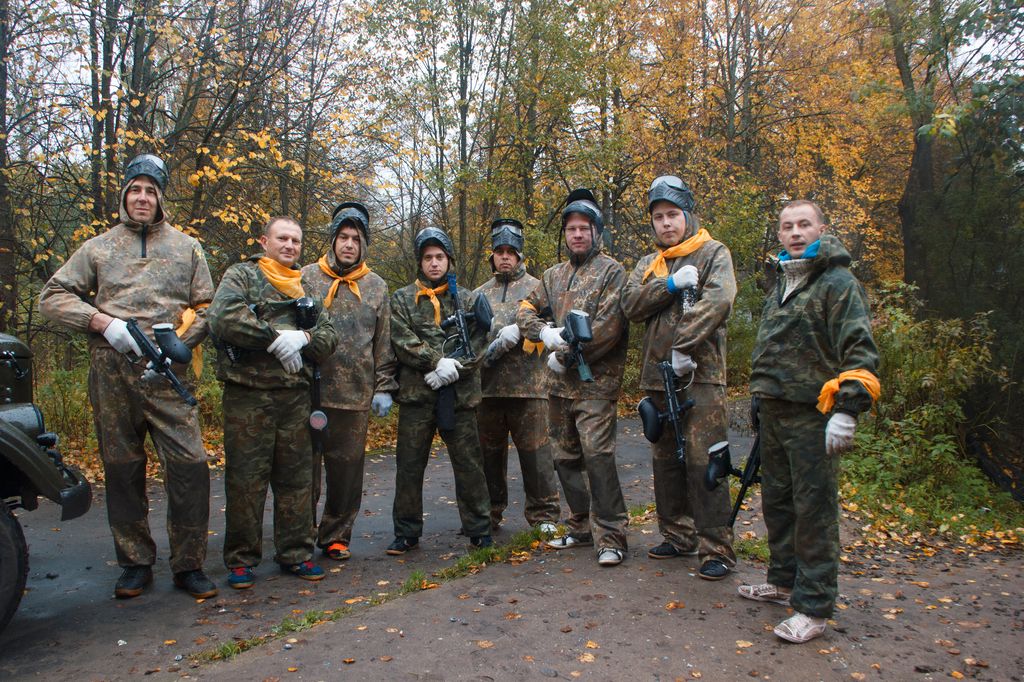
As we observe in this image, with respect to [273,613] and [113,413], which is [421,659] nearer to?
[273,613]

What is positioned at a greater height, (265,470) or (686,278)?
(686,278)

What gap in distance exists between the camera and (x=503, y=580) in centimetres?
475

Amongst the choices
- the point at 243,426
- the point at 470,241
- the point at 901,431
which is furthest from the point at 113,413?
the point at 470,241

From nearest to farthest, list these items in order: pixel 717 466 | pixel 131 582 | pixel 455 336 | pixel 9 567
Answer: pixel 9 567 < pixel 717 466 < pixel 131 582 < pixel 455 336

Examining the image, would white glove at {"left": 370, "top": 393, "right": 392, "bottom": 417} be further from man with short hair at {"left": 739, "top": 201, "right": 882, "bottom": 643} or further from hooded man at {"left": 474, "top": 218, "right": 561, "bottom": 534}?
man with short hair at {"left": 739, "top": 201, "right": 882, "bottom": 643}

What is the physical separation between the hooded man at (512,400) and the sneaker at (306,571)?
1559 millimetres

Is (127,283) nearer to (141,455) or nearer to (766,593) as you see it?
(141,455)

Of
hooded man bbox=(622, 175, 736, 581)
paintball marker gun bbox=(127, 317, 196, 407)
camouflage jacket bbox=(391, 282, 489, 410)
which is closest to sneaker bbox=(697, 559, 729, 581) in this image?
hooded man bbox=(622, 175, 736, 581)

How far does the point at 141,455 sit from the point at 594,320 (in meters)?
3.02

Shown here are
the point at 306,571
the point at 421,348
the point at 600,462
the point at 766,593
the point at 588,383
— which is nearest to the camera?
the point at 766,593

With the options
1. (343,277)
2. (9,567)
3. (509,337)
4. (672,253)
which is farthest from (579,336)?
(9,567)

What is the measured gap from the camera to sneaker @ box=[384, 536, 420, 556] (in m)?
5.61

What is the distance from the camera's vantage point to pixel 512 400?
6.12 m

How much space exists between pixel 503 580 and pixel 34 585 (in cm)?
300
